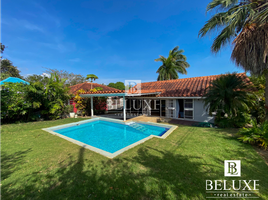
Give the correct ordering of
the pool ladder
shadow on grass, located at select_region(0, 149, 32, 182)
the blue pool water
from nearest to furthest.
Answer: shadow on grass, located at select_region(0, 149, 32, 182), the blue pool water, the pool ladder

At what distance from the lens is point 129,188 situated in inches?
137

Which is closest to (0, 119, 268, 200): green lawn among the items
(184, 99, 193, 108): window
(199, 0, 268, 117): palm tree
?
(199, 0, 268, 117): palm tree

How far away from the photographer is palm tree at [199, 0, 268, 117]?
655cm

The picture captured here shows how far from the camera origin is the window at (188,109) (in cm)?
1363

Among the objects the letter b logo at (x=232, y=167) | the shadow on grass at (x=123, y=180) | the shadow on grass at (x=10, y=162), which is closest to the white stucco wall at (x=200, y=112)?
the shadow on grass at (x=123, y=180)

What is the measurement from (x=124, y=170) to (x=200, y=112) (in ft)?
38.5

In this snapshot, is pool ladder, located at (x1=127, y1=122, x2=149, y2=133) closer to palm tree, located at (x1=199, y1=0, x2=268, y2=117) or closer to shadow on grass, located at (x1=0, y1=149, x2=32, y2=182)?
shadow on grass, located at (x1=0, y1=149, x2=32, y2=182)

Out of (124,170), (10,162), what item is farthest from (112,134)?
(10,162)

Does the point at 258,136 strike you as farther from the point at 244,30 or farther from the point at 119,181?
the point at 119,181

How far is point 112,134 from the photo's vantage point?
10430 millimetres

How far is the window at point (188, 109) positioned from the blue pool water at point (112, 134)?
4.47m

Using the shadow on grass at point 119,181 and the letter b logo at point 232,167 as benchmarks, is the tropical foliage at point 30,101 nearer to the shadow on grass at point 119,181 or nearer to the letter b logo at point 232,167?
the shadow on grass at point 119,181

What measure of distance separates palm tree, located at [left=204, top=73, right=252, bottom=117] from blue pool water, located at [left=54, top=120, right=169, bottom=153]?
4.88 meters

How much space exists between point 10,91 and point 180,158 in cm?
1620
